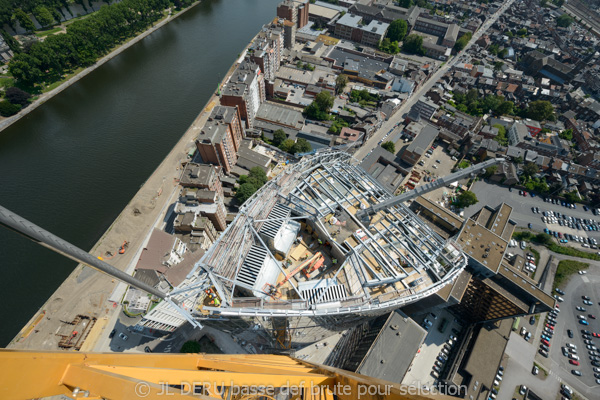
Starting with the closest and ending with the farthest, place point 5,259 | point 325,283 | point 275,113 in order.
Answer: point 325,283 → point 5,259 → point 275,113

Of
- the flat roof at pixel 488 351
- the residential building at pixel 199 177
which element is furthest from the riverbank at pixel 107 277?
the flat roof at pixel 488 351

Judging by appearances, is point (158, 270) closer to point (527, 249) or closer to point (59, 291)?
point (59, 291)

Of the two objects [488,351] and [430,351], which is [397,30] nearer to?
[488,351]

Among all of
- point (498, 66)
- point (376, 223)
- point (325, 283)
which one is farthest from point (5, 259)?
point (498, 66)

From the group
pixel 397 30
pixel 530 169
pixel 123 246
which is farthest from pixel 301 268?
pixel 397 30

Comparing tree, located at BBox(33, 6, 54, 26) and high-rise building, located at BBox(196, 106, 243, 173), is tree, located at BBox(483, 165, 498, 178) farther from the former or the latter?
tree, located at BBox(33, 6, 54, 26)

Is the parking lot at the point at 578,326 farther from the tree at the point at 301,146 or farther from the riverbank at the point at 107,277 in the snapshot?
the riverbank at the point at 107,277
